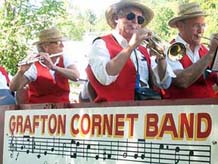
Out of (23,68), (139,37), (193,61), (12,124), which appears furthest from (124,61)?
(23,68)

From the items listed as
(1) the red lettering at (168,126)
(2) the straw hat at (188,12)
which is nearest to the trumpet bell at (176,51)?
(2) the straw hat at (188,12)

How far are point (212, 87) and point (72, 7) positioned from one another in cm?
887

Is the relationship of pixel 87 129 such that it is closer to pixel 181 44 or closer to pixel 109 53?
pixel 109 53

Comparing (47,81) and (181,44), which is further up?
(181,44)

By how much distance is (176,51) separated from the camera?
3.17 metres

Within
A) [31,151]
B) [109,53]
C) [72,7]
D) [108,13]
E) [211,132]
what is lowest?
[31,151]

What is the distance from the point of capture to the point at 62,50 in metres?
4.07

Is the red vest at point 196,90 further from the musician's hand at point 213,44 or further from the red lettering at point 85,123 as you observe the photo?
the red lettering at point 85,123

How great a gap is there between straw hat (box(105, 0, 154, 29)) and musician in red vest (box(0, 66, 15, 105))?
3.81 ft

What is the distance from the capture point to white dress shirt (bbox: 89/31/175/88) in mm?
2951

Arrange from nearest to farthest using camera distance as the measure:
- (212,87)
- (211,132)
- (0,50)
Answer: (211,132) → (212,87) → (0,50)

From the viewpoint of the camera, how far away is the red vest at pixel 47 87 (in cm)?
383

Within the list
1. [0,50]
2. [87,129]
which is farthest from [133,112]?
[0,50]

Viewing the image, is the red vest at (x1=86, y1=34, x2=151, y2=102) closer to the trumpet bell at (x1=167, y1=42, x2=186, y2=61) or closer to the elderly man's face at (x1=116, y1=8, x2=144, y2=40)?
the elderly man's face at (x1=116, y1=8, x2=144, y2=40)
